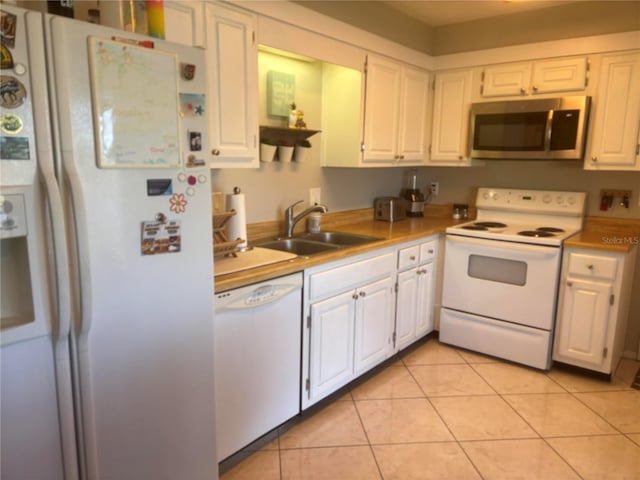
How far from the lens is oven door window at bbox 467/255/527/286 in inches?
118

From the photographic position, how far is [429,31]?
3.58m

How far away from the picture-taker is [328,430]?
2326 mm

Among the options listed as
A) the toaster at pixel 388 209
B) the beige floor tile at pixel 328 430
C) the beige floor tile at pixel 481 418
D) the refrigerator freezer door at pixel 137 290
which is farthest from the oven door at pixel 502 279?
the refrigerator freezer door at pixel 137 290

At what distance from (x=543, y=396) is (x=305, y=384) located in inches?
58.9

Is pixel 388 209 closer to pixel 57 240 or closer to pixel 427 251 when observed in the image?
pixel 427 251

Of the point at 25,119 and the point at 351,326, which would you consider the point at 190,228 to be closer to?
the point at 25,119

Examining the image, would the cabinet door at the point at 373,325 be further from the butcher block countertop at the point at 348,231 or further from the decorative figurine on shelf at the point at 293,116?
the decorative figurine on shelf at the point at 293,116

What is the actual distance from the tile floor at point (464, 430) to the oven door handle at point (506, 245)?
0.82 meters

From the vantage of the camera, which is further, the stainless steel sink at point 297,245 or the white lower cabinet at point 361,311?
the stainless steel sink at point 297,245

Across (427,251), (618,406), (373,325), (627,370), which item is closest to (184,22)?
(373,325)

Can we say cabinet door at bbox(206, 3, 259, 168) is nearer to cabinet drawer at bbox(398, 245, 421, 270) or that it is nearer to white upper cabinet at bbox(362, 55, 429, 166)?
white upper cabinet at bbox(362, 55, 429, 166)

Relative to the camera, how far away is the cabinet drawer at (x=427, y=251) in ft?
10.3

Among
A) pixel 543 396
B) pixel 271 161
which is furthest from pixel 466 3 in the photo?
pixel 543 396

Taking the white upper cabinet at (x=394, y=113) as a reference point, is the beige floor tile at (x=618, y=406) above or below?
below
